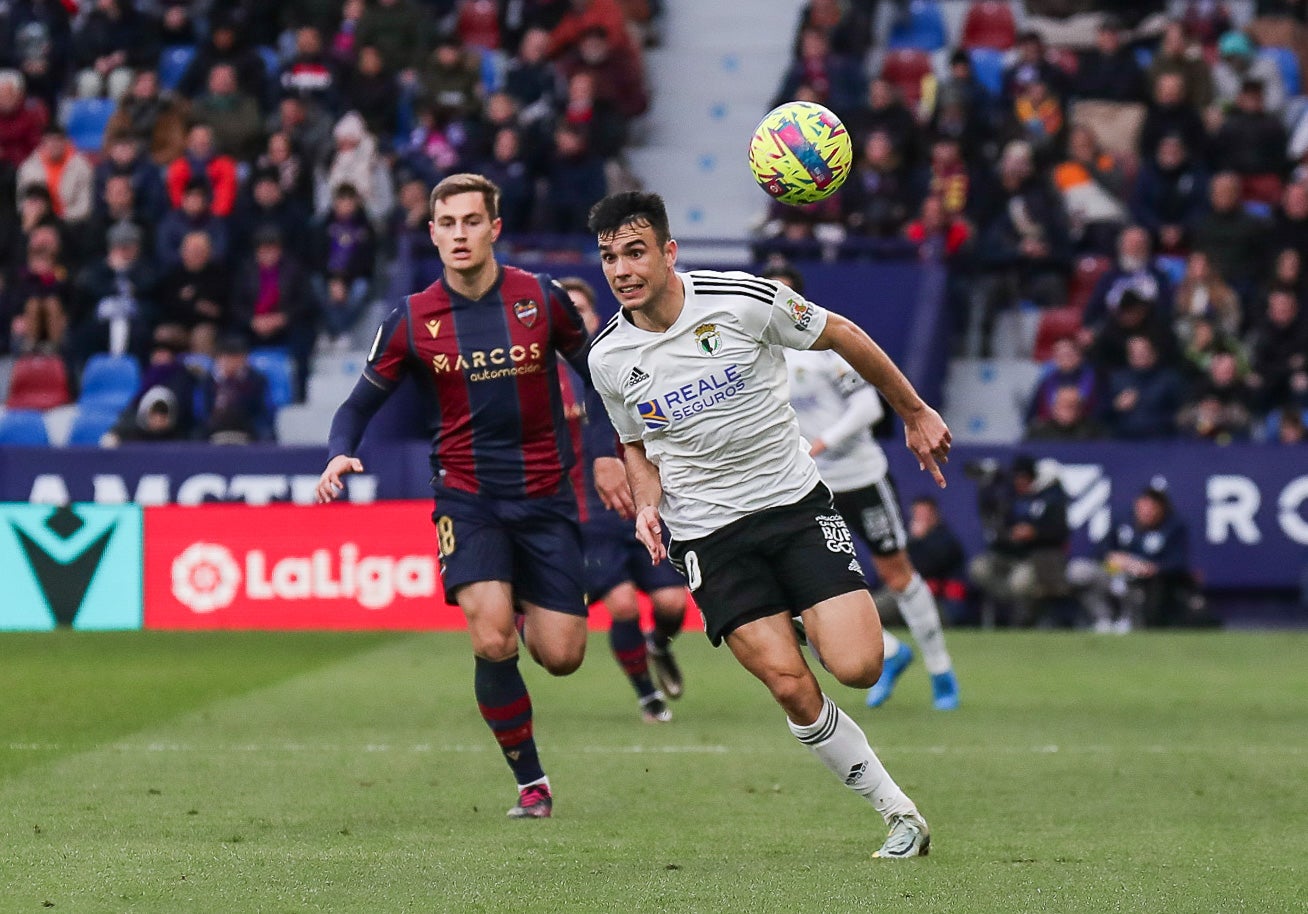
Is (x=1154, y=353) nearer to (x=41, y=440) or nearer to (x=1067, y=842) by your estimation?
(x=41, y=440)

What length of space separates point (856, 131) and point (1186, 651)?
22.7 feet

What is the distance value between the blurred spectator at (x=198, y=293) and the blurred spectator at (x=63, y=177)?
5.72ft

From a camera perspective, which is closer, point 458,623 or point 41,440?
point 458,623

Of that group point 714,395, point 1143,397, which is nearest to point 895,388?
point 714,395

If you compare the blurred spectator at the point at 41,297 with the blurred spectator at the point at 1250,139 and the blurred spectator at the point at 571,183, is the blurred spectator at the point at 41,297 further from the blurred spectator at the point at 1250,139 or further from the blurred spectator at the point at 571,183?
the blurred spectator at the point at 1250,139

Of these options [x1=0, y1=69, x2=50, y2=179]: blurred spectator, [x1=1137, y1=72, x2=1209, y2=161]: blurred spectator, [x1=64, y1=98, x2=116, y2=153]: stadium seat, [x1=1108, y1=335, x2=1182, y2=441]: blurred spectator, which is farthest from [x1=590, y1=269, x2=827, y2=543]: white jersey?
[x1=64, y1=98, x2=116, y2=153]: stadium seat

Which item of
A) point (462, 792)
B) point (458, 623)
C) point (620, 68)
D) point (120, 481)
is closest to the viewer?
point (462, 792)

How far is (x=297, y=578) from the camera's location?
667 inches

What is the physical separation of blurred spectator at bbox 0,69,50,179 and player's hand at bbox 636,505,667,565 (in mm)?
16850

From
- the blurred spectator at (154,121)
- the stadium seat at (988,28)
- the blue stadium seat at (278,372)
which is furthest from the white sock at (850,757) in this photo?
the blurred spectator at (154,121)

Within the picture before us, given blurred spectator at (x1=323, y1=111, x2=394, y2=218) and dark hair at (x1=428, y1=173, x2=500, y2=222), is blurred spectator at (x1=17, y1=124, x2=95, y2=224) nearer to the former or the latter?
blurred spectator at (x1=323, y1=111, x2=394, y2=218)

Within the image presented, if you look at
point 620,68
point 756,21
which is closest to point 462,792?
point 620,68

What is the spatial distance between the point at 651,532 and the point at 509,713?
133 cm

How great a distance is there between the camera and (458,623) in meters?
16.9
